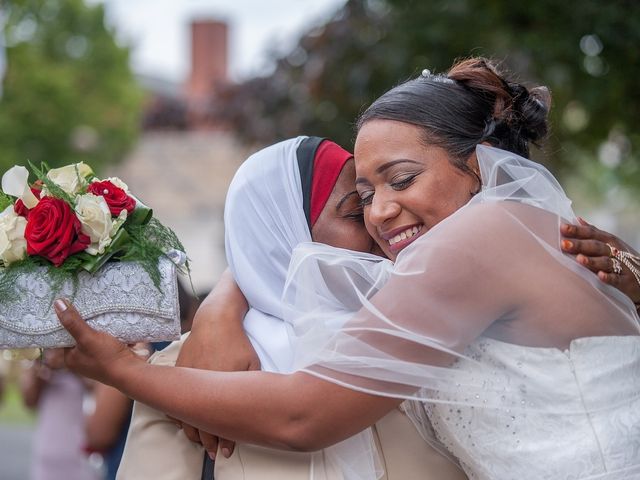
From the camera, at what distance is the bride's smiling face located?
9.63ft

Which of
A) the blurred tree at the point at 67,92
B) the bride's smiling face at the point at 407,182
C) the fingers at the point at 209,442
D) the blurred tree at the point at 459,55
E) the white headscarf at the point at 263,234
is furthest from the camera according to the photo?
the blurred tree at the point at 67,92

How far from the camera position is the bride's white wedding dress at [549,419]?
8.91ft

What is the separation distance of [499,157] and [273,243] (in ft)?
2.46

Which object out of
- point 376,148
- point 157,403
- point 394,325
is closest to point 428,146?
point 376,148

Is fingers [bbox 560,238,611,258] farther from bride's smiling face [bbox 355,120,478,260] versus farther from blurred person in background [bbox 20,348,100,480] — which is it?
blurred person in background [bbox 20,348,100,480]

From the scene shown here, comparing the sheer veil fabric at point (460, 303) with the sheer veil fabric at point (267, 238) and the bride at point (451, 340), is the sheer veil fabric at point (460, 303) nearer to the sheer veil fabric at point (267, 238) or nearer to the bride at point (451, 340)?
the bride at point (451, 340)

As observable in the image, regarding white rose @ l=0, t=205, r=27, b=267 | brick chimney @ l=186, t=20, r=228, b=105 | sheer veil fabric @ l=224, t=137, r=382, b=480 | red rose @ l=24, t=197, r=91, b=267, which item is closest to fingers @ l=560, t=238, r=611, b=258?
sheer veil fabric @ l=224, t=137, r=382, b=480

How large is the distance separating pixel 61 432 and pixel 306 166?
3.77m

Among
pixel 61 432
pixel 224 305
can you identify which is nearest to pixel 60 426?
pixel 61 432

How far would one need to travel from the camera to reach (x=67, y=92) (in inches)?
939

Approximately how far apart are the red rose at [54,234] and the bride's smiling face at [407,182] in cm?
88

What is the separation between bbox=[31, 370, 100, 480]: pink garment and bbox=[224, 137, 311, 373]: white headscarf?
3.53 m

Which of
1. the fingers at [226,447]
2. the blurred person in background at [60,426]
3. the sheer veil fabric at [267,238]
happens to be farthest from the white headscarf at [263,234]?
the blurred person in background at [60,426]

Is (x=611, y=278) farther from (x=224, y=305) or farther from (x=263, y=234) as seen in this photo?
(x=224, y=305)
